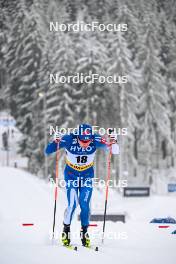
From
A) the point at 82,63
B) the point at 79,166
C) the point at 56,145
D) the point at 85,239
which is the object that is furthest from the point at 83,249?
the point at 82,63

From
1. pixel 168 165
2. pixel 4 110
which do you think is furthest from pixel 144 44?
pixel 168 165

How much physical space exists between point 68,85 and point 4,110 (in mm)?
4941

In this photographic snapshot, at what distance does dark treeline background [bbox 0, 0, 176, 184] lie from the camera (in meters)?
19.7

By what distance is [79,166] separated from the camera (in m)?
7.43

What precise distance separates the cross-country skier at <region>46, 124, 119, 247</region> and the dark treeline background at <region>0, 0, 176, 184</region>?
34.4 feet

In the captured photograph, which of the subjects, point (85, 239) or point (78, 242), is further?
point (78, 242)

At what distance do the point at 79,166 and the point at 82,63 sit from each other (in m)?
15.1

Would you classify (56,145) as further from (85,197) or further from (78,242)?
(78,242)

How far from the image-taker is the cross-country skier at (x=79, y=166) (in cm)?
738

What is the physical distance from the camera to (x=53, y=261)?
5949 millimetres

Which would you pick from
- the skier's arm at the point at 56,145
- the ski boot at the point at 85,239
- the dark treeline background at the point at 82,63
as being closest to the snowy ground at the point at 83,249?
the ski boot at the point at 85,239

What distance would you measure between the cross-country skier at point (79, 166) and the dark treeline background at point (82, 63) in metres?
10.5

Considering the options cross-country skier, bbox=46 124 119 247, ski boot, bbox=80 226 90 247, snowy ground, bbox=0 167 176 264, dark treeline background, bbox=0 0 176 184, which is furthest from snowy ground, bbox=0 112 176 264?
dark treeline background, bbox=0 0 176 184

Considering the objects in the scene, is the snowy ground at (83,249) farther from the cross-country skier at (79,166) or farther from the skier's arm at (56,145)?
the skier's arm at (56,145)
